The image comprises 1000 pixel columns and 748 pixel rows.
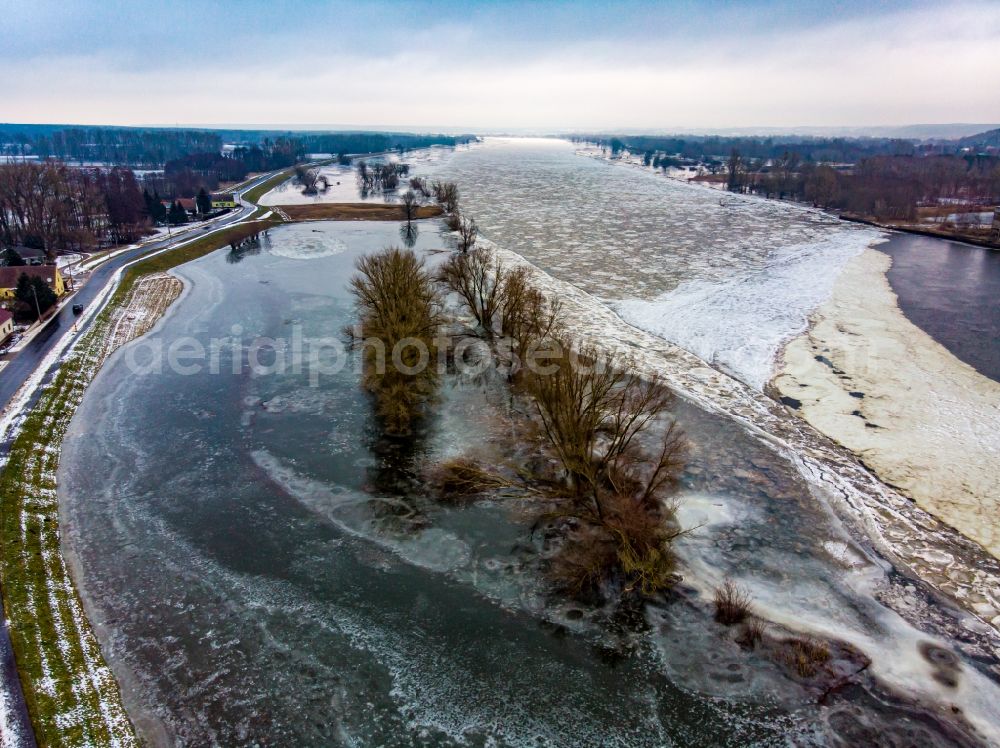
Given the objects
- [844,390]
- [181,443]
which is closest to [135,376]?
[181,443]

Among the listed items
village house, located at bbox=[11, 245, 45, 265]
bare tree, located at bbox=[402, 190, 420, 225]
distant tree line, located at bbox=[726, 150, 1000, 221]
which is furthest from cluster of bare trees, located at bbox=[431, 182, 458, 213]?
distant tree line, located at bbox=[726, 150, 1000, 221]

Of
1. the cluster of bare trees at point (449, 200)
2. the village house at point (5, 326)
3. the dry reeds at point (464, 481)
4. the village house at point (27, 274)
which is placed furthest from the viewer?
the cluster of bare trees at point (449, 200)

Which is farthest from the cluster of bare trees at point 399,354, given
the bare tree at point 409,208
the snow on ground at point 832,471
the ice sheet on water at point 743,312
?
the bare tree at point 409,208

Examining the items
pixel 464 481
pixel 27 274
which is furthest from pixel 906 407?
pixel 27 274

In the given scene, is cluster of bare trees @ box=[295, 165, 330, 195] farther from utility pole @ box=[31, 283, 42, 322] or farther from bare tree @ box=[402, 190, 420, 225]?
utility pole @ box=[31, 283, 42, 322]

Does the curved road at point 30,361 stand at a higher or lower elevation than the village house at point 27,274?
lower

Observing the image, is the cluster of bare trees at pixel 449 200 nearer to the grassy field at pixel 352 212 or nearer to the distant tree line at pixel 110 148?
the grassy field at pixel 352 212

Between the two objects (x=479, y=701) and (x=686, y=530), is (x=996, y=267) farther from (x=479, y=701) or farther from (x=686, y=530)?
(x=479, y=701)
